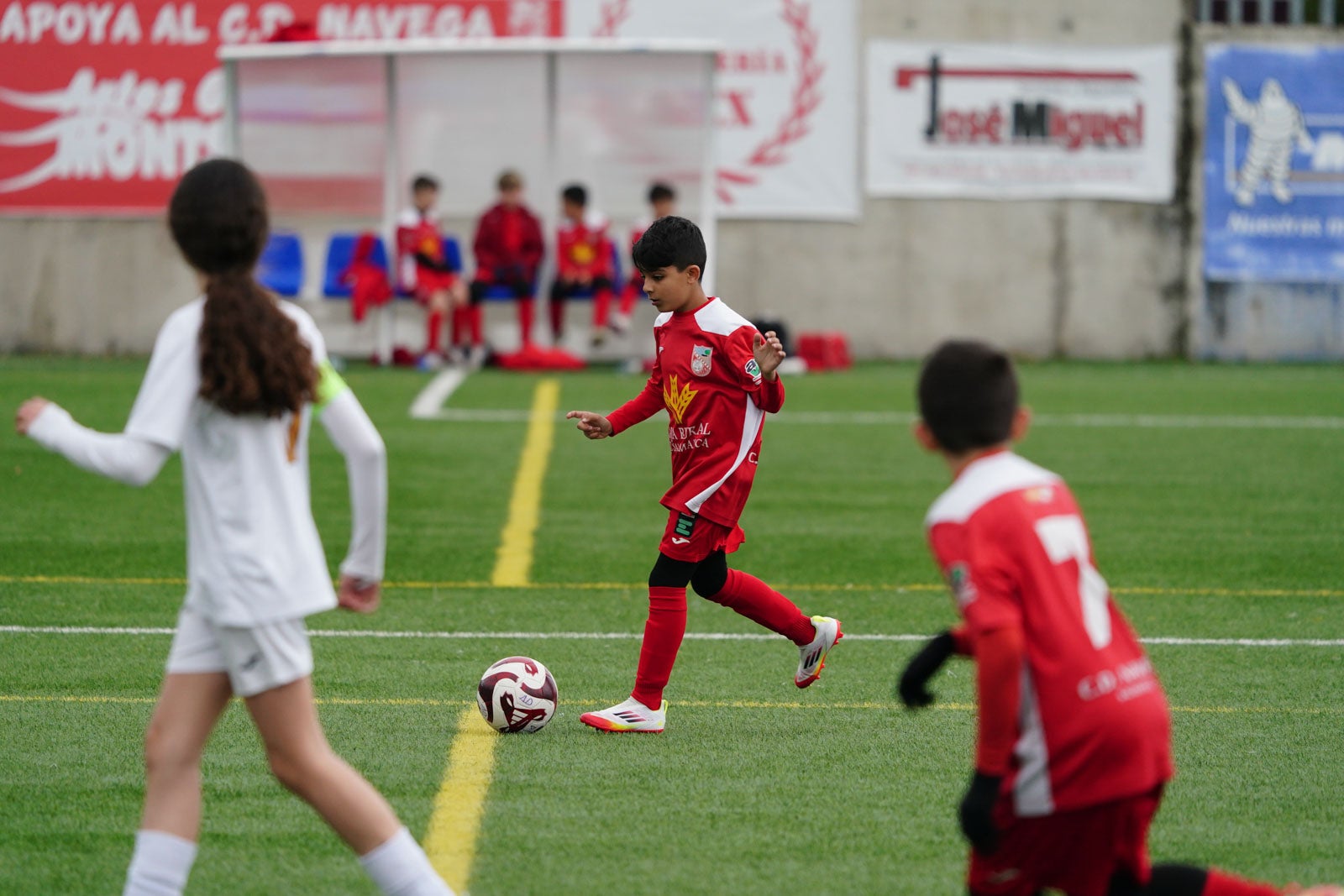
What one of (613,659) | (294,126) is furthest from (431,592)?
(294,126)

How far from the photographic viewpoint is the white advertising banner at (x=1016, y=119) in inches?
797

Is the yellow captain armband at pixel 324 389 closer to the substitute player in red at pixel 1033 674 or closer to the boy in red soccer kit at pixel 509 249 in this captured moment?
the substitute player in red at pixel 1033 674

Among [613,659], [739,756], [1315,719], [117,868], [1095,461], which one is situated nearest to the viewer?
[117,868]

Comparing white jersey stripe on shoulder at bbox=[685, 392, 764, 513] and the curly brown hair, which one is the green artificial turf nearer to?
white jersey stripe on shoulder at bbox=[685, 392, 764, 513]

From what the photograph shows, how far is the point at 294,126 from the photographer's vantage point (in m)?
18.8

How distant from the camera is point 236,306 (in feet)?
10.7

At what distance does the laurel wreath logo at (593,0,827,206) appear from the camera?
2002 cm

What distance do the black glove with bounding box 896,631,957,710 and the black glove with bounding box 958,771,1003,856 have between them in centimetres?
24

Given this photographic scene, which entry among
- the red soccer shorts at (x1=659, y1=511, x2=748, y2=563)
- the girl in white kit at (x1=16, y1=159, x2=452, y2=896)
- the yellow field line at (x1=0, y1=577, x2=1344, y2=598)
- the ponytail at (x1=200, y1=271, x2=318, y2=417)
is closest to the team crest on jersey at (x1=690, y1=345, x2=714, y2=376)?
the red soccer shorts at (x1=659, y1=511, x2=748, y2=563)

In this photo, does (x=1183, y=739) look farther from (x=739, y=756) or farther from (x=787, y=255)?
(x=787, y=255)

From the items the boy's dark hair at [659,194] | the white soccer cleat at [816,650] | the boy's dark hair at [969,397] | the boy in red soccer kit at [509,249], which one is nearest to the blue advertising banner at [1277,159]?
the boy's dark hair at [659,194]

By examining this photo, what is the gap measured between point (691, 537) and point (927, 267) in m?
15.8

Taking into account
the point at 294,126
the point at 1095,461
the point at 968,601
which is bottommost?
the point at 1095,461

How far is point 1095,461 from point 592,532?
4.50m
